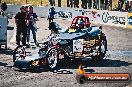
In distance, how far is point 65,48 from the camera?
45.1ft

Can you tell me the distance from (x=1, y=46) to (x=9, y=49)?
77 centimetres

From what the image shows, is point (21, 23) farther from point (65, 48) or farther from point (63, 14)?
point (63, 14)

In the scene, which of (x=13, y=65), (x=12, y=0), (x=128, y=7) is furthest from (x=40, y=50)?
(x=12, y=0)

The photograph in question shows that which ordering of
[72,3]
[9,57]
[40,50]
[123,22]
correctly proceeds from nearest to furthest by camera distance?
1. [40,50]
2. [9,57]
3. [123,22]
4. [72,3]

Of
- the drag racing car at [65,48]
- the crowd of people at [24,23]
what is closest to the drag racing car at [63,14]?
the crowd of people at [24,23]

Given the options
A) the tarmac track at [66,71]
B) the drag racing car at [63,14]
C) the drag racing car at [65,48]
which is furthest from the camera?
the drag racing car at [63,14]

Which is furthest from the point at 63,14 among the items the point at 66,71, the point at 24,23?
the point at 66,71

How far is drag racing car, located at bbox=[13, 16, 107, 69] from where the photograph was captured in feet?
43.0

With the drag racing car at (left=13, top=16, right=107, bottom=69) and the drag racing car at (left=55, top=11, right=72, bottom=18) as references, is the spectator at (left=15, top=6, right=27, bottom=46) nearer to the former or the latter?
the drag racing car at (left=13, top=16, right=107, bottom=69)

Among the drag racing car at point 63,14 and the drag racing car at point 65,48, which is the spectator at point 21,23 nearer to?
the drag racing car at point 65,48

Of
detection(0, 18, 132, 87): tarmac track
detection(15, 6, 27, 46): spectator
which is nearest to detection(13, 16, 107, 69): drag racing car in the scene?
detection(0, 18, 132, 87): tarmac track

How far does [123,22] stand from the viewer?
92.6 ft

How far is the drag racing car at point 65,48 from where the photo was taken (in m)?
13.1

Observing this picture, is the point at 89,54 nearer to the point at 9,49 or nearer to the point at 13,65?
the point at 13,65
